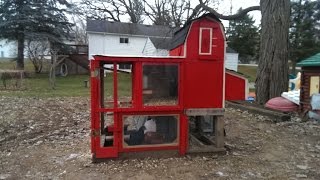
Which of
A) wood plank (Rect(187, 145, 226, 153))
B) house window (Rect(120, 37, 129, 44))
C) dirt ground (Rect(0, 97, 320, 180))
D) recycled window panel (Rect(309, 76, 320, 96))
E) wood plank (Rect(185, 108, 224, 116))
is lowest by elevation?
dirt ground (Rect(0, 97, 320, 180))

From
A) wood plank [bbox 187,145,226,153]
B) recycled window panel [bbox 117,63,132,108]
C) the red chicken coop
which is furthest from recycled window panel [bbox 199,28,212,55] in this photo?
wood plank [bbox 187,145,226,153]

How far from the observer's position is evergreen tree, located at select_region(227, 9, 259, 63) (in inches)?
1425

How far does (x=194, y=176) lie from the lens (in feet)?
14.8

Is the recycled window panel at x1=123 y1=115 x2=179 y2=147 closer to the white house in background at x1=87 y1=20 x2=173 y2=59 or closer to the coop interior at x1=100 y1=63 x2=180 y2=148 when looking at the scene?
the coop interior at x1=100 y1=63 x2=180 y2=148

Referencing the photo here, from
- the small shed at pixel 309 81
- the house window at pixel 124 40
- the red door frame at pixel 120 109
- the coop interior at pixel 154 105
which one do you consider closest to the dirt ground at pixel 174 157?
the red door frame at pixel 120 109

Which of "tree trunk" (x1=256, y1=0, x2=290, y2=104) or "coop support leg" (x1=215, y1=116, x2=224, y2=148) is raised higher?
"tree trunk" (x1=256, y1=0, x2=290, y2=104)

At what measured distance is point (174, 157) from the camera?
17.1 feet

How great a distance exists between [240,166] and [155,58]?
2.00m

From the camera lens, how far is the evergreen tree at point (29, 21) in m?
26.6

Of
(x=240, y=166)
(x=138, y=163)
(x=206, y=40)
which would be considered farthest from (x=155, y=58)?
(x=240, y=166)

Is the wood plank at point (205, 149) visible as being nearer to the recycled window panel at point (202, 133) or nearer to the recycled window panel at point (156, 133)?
the recycled window panel at point (202, 133)

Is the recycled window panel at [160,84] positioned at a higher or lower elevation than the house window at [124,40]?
lower

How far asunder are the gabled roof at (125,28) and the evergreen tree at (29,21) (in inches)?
144

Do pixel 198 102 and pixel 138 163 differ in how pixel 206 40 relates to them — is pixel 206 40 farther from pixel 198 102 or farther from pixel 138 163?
pixel 138 163
